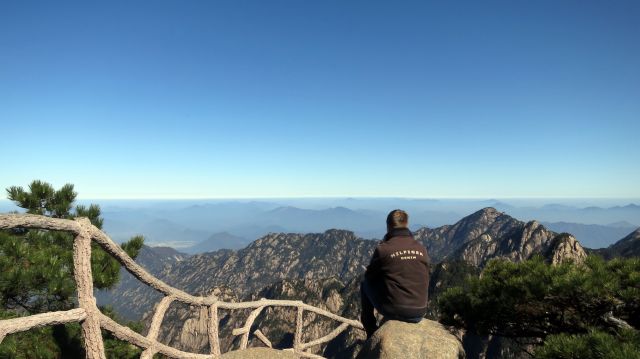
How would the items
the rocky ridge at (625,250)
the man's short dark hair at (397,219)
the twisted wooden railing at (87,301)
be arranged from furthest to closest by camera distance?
the rocky ridge at (625,250)
the man's short dark hair at (397,219)
the twisted wooden railing at (87,301)

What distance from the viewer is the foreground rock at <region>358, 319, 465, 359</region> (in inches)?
254

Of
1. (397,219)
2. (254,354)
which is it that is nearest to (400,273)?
(397,219)

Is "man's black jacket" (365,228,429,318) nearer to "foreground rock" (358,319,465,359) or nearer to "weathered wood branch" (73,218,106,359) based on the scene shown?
"foreground rock" (358,319,465,359)

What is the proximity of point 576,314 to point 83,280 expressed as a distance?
8647 mm

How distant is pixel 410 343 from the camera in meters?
6.61

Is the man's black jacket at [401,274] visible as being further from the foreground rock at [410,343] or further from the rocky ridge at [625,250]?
the rocky ridge at [625,250]

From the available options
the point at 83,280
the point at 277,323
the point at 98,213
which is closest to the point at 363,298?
the point at 83,280

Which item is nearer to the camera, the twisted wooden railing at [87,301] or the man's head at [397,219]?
the twisted wooden railing at [87,301]

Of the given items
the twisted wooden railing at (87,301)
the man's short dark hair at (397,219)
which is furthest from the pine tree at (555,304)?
the twisted wooden railing at (87,301)

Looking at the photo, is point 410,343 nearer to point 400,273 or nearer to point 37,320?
point 400,273

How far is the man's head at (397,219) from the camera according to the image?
297 inches

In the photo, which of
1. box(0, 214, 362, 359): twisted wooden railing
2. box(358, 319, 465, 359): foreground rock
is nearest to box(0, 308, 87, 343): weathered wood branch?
box(0, 214, 362, 359): twisted wooden railing

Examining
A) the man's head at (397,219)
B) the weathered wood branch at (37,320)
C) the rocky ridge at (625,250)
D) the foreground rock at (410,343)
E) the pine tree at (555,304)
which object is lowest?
the rocky ridge at (625,250)

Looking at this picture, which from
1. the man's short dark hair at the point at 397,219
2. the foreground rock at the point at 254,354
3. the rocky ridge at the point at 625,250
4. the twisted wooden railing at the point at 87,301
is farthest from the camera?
the rocky ridge at the point at 625,250
